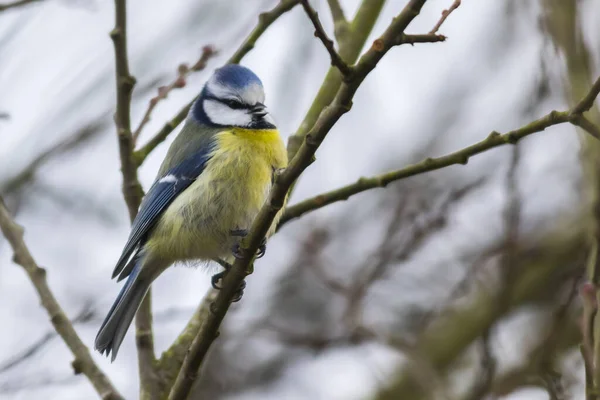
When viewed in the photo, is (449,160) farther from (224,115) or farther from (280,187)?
(224,115)

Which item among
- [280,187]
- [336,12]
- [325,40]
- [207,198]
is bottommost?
[207,198]

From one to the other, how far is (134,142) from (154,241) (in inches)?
24.0

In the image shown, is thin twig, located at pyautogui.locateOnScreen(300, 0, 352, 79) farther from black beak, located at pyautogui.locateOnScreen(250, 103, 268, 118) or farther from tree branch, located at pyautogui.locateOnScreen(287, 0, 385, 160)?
black beak, located at pyautogui.locateOnScreen(250, 103, 268, 118)

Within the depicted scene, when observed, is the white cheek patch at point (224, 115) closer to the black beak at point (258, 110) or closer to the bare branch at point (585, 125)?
the black beak at point (258, 110)

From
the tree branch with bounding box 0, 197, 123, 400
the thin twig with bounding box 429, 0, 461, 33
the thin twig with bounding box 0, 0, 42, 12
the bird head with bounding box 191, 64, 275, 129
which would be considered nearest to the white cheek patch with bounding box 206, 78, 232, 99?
the bird head with bounding box 191, 64, 275, 129

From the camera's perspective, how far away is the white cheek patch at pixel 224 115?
3.92 metres

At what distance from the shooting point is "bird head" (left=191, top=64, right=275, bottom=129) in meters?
3.82

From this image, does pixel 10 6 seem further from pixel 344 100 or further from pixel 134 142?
pixel 344 100

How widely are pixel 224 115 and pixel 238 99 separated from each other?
Answer: 7.2 inches

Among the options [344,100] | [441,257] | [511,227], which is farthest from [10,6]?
[441,257]

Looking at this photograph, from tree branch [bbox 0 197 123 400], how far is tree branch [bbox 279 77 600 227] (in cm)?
100

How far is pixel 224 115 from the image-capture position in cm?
406

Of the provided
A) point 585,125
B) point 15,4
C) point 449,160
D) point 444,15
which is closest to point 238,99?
point 15,4

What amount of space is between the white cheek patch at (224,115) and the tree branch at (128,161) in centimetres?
75
